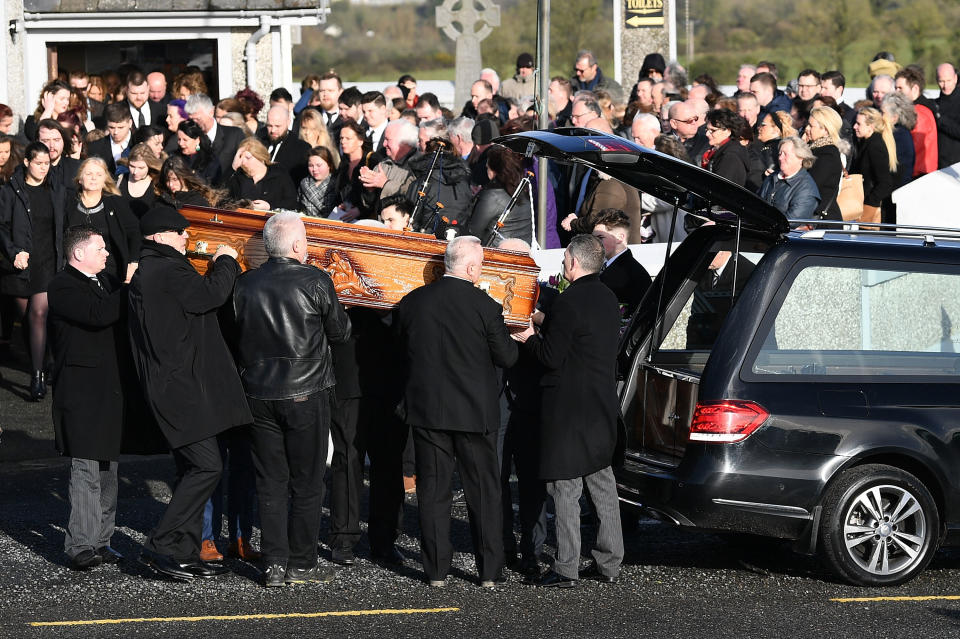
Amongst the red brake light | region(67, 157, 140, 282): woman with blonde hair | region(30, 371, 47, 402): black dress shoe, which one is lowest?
region(30, 371, 47, 402): black dress shoe

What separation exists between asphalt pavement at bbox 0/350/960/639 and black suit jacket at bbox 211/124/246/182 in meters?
5.61

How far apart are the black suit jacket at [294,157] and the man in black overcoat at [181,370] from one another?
18.8ft

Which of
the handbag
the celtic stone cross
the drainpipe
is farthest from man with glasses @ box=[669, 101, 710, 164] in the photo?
the celtic stone cross

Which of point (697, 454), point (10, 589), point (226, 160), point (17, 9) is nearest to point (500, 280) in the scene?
point (697, 454)

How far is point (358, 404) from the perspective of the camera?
332 inches

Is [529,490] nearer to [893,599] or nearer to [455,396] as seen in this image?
[455,396]

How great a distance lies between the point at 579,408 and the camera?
771cm

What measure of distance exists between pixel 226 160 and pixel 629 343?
662 centimetres

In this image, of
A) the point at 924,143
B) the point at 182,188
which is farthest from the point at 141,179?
the point at 924,143

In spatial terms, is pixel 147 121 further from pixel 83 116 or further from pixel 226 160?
pixel 226 160

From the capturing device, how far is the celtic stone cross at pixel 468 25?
3020 centimetres

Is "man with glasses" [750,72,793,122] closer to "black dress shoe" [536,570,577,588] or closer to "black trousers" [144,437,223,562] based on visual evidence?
"black dress shoe" [536,570,577,588]

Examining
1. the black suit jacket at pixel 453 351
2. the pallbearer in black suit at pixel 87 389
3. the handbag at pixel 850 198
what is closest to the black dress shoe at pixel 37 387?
the pallbearer in black suit at pixel 87 389

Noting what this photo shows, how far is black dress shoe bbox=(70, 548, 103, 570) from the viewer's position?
7.99 meters
